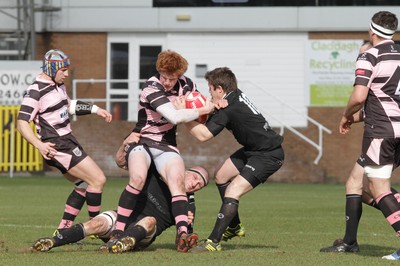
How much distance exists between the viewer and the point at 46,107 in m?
12.9

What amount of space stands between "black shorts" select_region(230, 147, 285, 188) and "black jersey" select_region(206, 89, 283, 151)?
6 centimetres

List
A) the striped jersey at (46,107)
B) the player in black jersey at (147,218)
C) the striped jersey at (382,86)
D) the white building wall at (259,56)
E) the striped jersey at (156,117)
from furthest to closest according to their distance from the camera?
the white building wall at (259,56)
the striped jersey at (46,107)
the striped jersey at (156,117)
the player in black jersey at (147,218)
the striped jersey at (382,86)

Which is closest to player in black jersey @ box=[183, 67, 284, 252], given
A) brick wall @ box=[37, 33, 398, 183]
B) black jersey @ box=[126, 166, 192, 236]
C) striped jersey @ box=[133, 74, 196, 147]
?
striped jersey @ box=[133, 74, 196, 147]

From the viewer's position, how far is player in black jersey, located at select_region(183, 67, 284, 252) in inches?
462

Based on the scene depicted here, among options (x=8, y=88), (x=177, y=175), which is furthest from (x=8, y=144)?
(x=177, y=175)

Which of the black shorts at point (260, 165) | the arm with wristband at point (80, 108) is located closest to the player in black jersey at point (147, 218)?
the black shorts at point (260, 165)

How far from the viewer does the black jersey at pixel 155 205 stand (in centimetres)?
1190

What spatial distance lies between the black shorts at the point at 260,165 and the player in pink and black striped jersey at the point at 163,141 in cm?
68

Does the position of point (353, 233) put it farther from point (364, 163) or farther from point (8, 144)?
point (8, 144)

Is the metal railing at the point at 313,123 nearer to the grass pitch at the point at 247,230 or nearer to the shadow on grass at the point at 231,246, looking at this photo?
the grass pitch at the point at 247,230

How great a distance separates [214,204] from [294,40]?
11977mm

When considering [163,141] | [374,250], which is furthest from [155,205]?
[374,250]

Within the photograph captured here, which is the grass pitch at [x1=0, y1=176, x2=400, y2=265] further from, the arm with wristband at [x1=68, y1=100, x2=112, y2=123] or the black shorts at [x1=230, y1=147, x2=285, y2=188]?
the arm with wristband at [x1=68, y1=100, x2=112, y2=123]

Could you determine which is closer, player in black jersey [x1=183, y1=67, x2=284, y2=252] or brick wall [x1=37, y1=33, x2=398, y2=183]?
player in black jersey [x1=183, y1=67, x2=284, y2=252]
